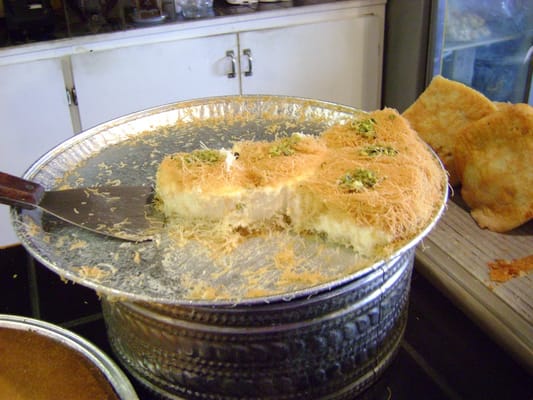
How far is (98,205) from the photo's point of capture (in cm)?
94

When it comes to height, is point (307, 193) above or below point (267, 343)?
above

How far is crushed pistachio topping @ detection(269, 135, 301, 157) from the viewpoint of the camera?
1.00 m

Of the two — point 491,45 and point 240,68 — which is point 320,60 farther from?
point 491,45

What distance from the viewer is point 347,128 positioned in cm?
110

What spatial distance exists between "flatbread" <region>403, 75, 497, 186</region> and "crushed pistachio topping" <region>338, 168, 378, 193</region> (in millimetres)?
604

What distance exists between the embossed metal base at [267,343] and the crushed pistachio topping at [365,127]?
29cm

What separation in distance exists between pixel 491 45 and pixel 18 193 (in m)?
2.23

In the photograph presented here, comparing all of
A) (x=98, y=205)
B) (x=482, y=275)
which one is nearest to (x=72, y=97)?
(x=98, y=205)

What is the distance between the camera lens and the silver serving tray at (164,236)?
778mm

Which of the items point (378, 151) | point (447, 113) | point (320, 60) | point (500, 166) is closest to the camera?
point (378, 151)

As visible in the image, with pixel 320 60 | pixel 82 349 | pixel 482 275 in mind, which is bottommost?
pixel 482 275

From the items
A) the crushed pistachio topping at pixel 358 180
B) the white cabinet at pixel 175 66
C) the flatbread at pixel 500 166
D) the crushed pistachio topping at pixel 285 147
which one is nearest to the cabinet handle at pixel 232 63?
the white cabinet at pixel 175 66

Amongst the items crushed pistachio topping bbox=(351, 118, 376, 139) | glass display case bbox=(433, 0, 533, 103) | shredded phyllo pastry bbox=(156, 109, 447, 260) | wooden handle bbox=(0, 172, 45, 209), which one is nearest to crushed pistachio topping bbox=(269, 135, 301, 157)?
shredded phyllo pastry bbox=(156, 109, 447, 260)

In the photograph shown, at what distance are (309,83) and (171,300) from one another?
1905 mm
